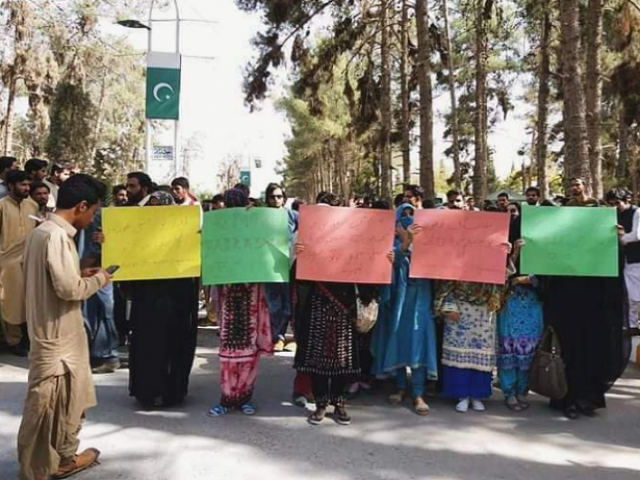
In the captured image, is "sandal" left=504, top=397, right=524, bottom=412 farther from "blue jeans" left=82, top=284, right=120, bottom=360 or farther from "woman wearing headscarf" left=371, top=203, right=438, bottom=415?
"blue jeans" left=82, top=284, right=120, bottom=360

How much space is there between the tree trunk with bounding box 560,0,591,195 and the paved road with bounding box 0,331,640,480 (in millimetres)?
2440

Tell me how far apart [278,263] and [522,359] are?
201 cm

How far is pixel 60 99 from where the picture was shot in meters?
21.7

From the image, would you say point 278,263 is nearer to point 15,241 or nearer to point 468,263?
point 468,263

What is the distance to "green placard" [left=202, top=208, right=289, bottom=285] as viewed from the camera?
14.1 ft

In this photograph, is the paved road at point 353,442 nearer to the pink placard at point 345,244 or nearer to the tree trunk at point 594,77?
the pink placard at point 345,244

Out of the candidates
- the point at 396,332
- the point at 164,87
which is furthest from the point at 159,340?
the point at 164,87

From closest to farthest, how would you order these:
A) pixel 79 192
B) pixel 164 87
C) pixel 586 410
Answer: pixel 79 192 → pixel 586 410 → pixel 164 87

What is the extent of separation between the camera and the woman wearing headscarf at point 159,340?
14.5 feet

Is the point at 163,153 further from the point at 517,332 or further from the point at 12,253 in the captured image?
the point at 517,332

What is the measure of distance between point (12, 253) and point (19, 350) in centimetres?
112

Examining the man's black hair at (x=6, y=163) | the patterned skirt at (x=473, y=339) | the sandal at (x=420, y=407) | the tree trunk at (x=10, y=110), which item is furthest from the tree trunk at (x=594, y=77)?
the tree trunk at (x=10, y=110)

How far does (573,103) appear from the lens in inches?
247

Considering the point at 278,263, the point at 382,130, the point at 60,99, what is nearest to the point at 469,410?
the point at 278,263
